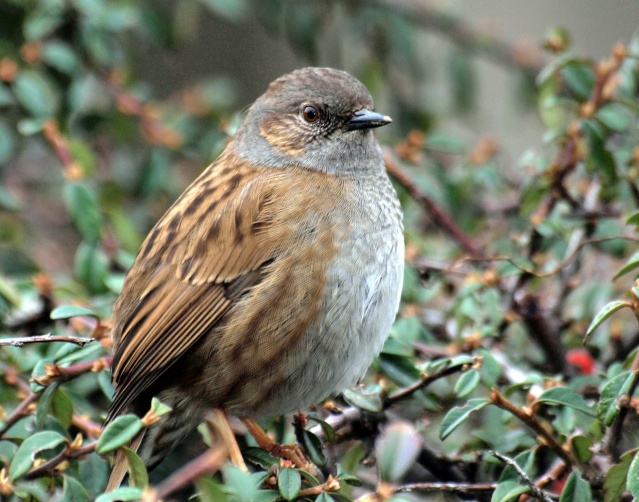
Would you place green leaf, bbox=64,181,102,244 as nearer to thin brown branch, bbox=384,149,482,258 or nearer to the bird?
the bird

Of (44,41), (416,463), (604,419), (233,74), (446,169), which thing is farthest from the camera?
(233,74)

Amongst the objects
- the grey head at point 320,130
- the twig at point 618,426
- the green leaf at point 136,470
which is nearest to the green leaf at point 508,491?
the twig at point 618,426

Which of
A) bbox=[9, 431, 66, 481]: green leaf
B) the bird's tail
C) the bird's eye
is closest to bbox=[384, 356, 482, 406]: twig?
the bird's tail

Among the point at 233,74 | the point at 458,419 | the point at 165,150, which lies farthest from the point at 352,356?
the point at 233,74

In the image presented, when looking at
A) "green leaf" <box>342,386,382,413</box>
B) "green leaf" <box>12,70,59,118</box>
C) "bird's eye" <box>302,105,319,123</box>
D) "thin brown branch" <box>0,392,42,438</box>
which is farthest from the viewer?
"green leaf" <box>12,70,59,118</box>

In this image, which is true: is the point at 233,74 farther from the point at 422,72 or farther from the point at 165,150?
the point at 165,150

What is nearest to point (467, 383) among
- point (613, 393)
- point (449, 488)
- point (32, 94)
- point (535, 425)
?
point (535, 425)

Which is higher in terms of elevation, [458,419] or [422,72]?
[422,72]
